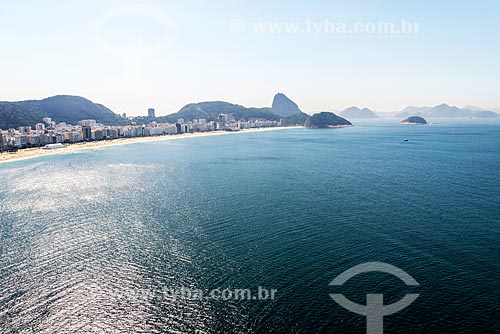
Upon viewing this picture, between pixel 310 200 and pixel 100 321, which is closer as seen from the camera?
pixel 100 321

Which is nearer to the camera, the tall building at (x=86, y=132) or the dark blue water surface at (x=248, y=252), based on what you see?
the dark blue water surface at (x=248, y=252)

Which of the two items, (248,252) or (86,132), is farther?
(86,132)

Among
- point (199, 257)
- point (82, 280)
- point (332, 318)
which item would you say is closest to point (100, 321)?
point (82, 280)

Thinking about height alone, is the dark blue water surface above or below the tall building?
below

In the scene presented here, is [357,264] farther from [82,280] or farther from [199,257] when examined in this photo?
[82,280]

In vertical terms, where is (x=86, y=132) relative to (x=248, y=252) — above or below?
above

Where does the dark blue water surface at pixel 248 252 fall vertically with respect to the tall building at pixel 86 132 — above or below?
below

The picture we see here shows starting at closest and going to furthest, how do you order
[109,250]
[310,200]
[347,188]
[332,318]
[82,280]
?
[332,318] → [82,280] → [109,250] → [310,200] → [347,188]

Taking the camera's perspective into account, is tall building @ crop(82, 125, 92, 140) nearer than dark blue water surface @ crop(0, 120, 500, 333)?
No
